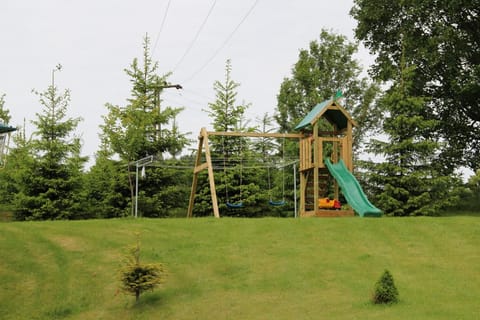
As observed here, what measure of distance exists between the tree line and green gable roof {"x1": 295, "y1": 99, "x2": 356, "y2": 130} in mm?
3069

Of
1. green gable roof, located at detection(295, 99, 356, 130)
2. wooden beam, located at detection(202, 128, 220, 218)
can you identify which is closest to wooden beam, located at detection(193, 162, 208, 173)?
wooden beam, located at detection(202, 128, 220, 218)

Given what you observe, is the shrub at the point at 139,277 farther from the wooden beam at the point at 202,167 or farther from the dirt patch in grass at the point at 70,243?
the wooden beam at the point at 202,167

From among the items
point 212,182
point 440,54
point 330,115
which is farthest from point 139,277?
point 440,54

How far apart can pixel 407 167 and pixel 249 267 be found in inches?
602

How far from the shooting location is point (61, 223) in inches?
769

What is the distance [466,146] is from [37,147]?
2084 centimetres

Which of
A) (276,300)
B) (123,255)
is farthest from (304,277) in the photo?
(123,255)

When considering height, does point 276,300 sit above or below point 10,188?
below

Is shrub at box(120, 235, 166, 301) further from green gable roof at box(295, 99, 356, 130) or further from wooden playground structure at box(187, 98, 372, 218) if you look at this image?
green gable roof at box(295, 99, 356, 130)

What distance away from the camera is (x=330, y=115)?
23.7 metres

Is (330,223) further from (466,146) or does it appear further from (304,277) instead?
(466,146)

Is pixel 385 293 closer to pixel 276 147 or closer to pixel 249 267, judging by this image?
pixel 249 267

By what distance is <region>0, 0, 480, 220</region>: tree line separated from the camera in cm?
2781

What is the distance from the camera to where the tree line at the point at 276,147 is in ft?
91.2
